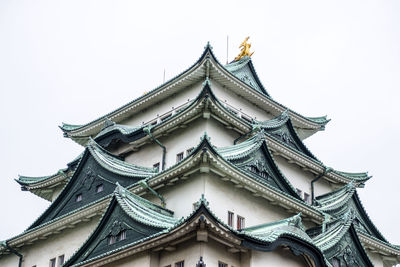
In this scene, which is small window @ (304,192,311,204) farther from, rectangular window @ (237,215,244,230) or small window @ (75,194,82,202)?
small window @ (75,194,82,202)

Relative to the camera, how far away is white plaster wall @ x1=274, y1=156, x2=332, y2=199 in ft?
127

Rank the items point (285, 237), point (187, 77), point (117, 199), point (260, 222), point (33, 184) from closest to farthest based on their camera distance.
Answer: point (285, 237), point (117, 199), point (260, 222), point (187, 77), point (33, 184)

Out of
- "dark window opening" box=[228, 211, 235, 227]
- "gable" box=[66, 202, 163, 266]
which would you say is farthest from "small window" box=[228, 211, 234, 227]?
"gable" box=[66, 202, 163, 266]

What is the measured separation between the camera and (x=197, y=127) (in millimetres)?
35562

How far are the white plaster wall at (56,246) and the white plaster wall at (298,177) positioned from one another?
11506 mm

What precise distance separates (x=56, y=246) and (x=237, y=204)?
1178 cm

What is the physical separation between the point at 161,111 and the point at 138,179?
7.46 meters

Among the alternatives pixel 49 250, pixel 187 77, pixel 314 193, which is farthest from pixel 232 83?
pixel 49 250

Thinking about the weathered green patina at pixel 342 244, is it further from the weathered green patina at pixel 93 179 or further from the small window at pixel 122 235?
the weathered green patina at pixel 93 179

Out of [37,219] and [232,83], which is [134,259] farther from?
[232,83]

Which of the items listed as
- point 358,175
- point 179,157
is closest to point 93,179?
point 179,157

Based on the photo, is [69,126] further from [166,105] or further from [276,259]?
[276,259]

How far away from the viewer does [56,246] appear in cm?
3725

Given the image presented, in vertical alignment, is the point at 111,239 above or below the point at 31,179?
below
